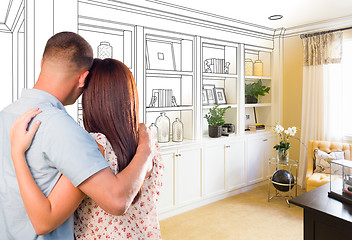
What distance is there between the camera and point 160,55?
12.1ft

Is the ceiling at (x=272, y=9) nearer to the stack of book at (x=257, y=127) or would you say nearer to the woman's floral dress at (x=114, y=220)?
the stack of book at (x=257, y=127)

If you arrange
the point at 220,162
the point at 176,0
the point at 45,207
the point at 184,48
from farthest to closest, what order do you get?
1. the point at 220,162
2. the point at 184,48
3. the point at 176,0
4. the point at 45,207

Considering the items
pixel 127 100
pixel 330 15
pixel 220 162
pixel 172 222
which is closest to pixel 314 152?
pixel 220 162

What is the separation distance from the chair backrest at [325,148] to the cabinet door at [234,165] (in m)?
A: 1.00

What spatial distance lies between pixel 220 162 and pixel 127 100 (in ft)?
10.8

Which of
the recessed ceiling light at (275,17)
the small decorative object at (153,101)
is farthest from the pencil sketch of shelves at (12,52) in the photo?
the recessed ceiling light at (275,17)

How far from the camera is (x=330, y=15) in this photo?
391 centimetres

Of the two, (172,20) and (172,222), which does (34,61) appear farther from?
(172,222)

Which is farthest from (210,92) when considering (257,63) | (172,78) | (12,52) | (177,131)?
(12,52)

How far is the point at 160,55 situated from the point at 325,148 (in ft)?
9.31

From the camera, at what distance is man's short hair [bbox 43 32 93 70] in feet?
2.97

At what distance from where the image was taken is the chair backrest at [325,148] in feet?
12.5

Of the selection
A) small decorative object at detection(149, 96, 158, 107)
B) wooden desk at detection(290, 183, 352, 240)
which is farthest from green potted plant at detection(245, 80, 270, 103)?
wooden desk at detection(290, 183, 352, 240)

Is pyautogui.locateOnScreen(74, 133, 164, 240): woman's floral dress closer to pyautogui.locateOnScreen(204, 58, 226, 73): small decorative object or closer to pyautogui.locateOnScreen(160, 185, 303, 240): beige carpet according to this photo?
pyautogui.locateOnScreen(160, 185, 303, 240): beige carpet
